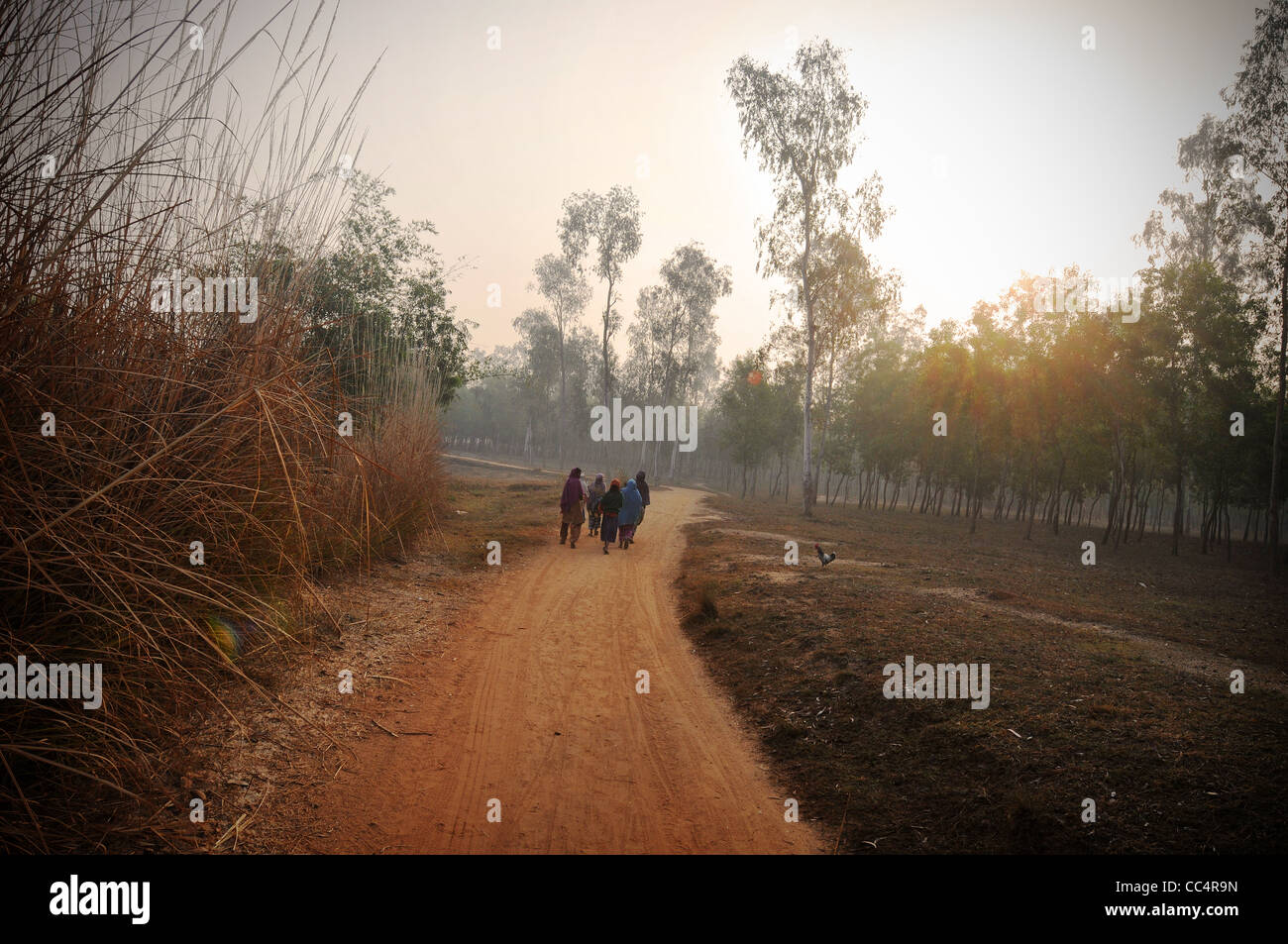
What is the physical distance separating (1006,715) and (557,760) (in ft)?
11.8

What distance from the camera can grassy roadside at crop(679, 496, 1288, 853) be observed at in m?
3.52

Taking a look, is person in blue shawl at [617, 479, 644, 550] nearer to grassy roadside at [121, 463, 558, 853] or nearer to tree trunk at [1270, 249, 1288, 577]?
grassy roadside at [121, 463, 558, 853]

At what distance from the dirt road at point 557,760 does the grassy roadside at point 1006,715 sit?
20.2 inches

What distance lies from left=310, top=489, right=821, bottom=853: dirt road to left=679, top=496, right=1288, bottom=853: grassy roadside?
512 millimetres

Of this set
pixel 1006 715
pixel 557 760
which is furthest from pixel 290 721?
pixel 1006 715

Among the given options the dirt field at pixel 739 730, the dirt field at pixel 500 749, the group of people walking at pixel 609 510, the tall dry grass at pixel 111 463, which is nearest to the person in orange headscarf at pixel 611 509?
the group of people walking at pixel 609 510

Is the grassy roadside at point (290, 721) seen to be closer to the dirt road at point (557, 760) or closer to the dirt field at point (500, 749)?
the dirt field at point (500, 749)

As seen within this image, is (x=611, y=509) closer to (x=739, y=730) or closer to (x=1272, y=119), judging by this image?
(x=739, y=730)

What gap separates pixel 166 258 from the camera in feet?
10.8

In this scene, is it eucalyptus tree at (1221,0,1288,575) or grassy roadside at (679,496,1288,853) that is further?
eucalyptus tree at (1221,0,1288,575)

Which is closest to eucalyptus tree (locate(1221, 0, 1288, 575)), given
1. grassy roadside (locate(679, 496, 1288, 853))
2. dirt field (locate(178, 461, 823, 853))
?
grassy roadside (locate(679, 496, 1288, 853))

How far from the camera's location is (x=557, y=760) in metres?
4.35
